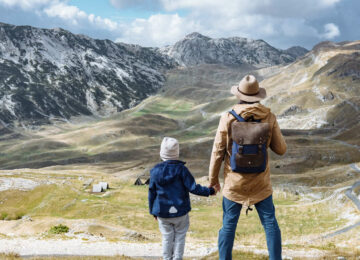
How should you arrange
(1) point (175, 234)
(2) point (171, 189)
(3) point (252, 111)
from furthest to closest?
(1) point (175, 234) → (2) point (171, 189) → (3) point (252, 111)

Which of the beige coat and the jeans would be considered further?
the jeans

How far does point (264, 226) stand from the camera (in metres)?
9.23

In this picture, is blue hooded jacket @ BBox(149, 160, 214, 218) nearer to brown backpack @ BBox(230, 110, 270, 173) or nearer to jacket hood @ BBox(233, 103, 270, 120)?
brown backpack @ BBox(230, 110, 270, 173)

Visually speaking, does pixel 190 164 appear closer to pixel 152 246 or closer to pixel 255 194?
pixel 152 246

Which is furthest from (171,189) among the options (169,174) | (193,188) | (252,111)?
(252,111)

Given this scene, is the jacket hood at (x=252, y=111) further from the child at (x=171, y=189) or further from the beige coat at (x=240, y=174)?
the child at (x=171, y=189)

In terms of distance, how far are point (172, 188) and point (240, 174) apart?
202 centimetres

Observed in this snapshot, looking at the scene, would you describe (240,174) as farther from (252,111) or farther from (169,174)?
(169,174)

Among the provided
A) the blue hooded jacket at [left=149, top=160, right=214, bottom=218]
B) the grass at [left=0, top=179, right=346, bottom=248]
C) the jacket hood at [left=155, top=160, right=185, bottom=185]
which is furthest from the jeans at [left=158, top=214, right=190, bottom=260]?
the grass at [left=0, top=179, right=346, bottom=248]

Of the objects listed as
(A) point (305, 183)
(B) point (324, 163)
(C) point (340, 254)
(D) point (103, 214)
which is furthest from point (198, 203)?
(B) point (324, 163)

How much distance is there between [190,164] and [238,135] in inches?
4712

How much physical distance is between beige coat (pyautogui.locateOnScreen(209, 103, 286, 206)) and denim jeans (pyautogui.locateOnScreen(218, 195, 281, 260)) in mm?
229

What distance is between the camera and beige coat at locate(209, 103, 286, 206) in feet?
29.1

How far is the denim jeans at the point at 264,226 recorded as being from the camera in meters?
9.08
